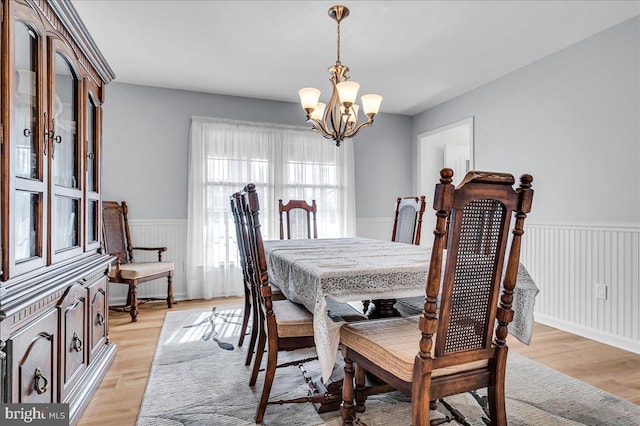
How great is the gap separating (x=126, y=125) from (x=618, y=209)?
473cm

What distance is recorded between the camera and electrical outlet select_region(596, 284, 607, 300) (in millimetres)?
2975

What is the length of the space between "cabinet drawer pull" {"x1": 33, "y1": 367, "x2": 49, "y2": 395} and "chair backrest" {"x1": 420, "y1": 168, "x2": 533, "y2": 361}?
147 centimetres

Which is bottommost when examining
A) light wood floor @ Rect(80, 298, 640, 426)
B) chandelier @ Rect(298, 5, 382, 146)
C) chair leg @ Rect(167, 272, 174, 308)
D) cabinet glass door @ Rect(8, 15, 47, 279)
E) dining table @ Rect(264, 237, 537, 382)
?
light wood floor @ Rect(80, 298, 640, 426)

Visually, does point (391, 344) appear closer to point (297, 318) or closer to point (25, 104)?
point (297, 318)

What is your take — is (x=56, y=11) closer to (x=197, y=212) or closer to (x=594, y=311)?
(x=197, y=212)

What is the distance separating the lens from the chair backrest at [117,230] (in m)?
3.91

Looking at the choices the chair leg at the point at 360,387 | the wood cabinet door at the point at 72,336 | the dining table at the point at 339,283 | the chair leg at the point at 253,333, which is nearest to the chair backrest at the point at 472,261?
the dining table at the point at 339,283

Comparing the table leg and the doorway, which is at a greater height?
the doorway

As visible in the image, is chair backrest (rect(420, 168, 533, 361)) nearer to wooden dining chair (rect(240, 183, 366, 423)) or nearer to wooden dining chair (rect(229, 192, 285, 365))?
wooden dining chair (rect(240, 183, 366, 423))

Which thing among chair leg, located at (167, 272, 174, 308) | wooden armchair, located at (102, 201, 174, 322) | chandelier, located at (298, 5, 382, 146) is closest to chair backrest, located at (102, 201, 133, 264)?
wooden armchair, located at (102, 201, 174, 322)

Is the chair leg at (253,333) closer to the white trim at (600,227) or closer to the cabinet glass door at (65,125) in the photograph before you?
the cabinet glass door at (65,125)

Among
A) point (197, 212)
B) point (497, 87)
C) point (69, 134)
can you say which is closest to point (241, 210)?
point (69, 134)

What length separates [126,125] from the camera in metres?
4.22

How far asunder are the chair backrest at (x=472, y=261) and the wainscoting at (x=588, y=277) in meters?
2.08
